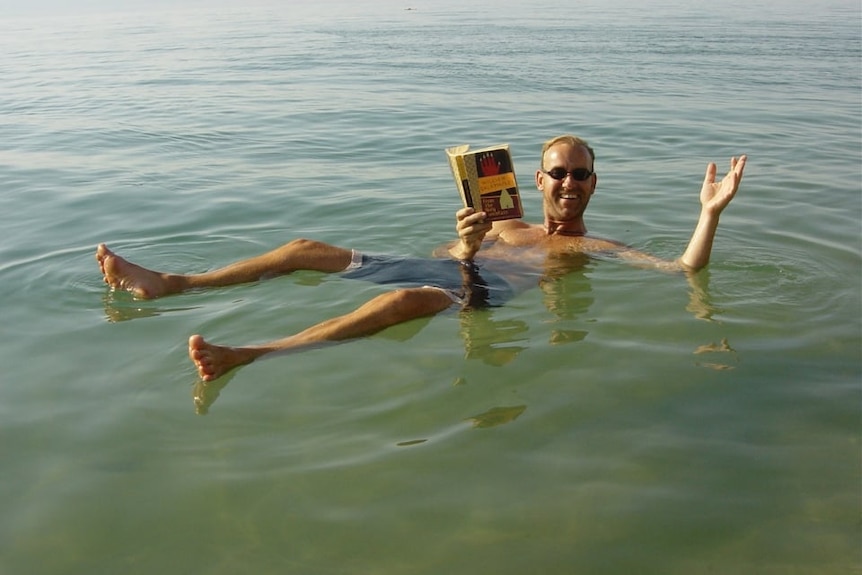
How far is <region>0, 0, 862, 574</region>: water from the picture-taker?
3.17 meters

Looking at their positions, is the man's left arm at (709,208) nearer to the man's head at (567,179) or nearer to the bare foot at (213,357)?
the man's head at (567,179)

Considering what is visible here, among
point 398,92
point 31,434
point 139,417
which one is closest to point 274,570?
point 139,417

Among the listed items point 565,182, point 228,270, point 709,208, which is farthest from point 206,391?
point 709,208

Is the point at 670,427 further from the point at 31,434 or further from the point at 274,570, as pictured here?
the point at 31,434

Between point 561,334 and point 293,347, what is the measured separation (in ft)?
5.14

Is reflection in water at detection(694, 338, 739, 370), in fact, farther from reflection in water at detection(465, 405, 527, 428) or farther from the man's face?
the man's face

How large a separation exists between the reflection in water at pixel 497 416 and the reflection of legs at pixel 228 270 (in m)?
2.25

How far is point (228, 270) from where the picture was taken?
5.87 metres

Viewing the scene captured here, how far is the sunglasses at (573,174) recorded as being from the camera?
19.7 ft

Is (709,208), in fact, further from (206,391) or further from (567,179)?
Result: (206,391)

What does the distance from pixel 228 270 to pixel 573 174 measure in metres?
2.51

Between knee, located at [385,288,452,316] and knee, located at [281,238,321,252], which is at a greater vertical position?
knee, located at [281,238,321,252]

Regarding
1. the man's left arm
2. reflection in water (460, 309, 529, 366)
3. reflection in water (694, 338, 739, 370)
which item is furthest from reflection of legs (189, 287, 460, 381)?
the man's left arm

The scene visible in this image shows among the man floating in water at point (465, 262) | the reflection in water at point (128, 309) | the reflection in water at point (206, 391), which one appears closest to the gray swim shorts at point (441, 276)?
the man floating in water at point (465, 262)
